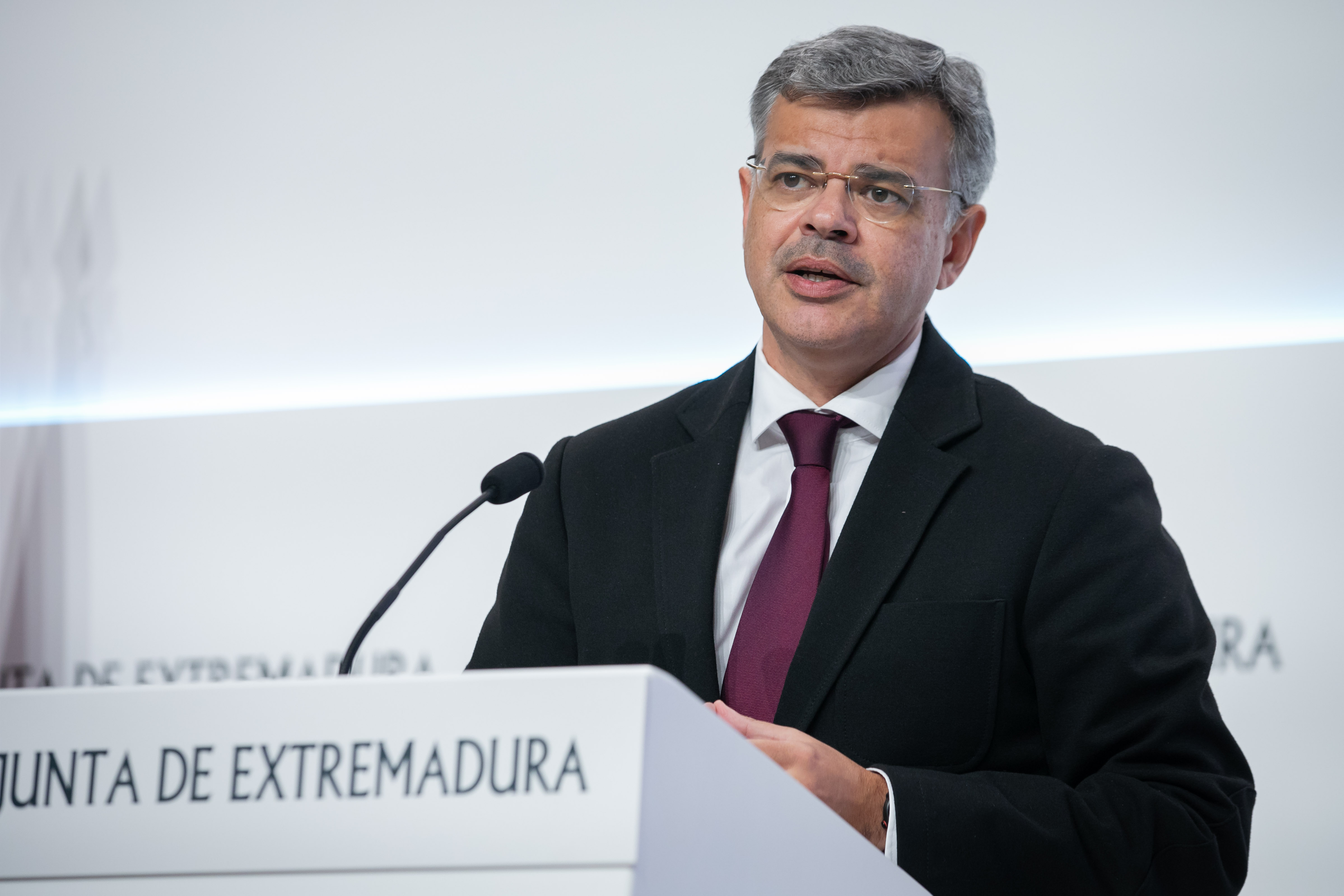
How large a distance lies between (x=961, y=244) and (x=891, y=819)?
994 mm

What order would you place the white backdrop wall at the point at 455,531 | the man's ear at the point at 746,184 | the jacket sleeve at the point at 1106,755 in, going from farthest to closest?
1. the white backdrop wall at the point at 455,531
2. the man's ear at the point at 746,184
3. the jacket sleeve at the point at 1106,755

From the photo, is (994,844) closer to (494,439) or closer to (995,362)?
(995,362)

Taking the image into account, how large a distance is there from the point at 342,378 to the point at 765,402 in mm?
1407

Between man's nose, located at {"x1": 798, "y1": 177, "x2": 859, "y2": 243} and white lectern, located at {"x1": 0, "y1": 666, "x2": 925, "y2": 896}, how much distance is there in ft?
3.47

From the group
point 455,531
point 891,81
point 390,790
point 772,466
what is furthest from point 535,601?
point 390,790

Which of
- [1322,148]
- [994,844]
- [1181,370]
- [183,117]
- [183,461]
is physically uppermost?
[183,117]

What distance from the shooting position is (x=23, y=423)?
10.4ft

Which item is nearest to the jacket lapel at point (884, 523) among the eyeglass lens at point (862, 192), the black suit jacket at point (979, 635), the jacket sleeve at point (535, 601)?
the black suit jacket at point (979, 635)

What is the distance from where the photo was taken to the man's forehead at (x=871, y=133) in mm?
1826

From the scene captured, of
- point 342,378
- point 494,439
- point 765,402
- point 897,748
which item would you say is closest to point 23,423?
point 342,378

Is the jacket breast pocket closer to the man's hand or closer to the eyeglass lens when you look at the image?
the man's hand

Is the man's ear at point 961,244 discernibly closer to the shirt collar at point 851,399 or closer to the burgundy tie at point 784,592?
the shirt collar at point 851,399

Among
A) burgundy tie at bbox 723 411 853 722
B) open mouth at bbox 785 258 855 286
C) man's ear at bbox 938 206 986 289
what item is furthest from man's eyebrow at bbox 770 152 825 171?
burgundy tie at bbox 723 411 853 722

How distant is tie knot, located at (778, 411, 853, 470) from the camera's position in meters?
1.81
